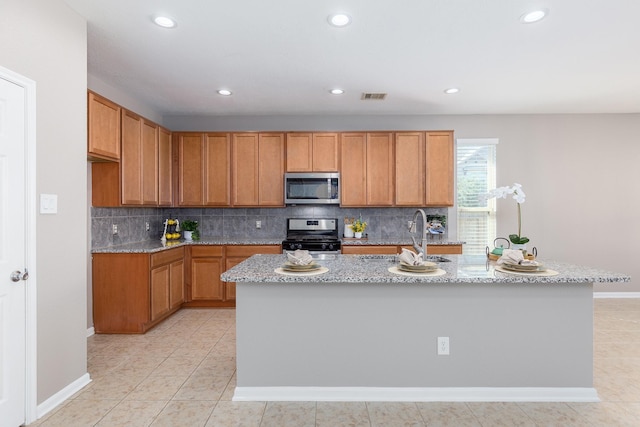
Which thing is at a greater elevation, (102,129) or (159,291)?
(102,129)

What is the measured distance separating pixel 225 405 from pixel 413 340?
4.29 feet

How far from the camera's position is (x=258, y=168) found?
4633 millimetres

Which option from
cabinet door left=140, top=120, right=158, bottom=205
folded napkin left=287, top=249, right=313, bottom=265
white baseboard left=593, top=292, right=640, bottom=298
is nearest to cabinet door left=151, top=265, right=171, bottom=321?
cabinet door left=140, top=120, right=158, bottom=205

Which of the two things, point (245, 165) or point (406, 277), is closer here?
point (406, 277)

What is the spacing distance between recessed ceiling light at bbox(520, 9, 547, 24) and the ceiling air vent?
1729 mm

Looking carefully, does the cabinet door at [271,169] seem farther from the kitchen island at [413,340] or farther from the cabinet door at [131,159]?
the kitchen island at [413,340]

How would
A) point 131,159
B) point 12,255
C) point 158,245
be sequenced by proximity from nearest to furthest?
point 12,255
point 131,159
point 158,245

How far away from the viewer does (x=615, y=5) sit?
2285 mm

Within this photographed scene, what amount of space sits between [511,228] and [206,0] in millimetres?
4693

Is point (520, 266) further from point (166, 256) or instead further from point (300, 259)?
point (166, 256)

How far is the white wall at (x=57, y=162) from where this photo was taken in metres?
2.01

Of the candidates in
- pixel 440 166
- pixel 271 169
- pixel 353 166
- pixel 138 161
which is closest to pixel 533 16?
pixel 440 166

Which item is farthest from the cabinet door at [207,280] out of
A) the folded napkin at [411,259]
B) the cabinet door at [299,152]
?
the folded napkin at [411,259]

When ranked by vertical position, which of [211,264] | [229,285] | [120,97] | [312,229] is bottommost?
[229,285]
